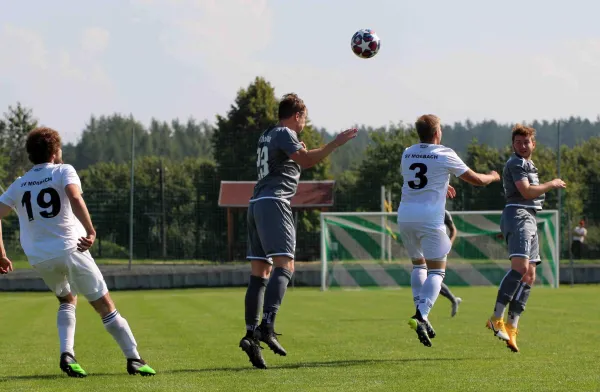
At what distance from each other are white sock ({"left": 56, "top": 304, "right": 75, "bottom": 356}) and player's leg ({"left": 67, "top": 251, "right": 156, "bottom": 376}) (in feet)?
1.10

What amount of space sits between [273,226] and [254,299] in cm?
63

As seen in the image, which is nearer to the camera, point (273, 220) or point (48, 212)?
point (48, 212)

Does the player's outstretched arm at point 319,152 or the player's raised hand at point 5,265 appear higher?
the player's outstretched arm at point 319,152

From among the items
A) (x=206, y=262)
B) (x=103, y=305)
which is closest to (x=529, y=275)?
(x=103, y=305)

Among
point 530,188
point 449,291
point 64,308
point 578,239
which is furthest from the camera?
point 578,239

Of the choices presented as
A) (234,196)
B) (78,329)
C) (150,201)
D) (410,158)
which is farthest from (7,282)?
(410,158)

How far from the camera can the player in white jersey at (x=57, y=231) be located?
7312 millimetres

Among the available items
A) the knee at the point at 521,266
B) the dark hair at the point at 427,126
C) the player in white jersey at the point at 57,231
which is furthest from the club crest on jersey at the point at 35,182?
the knee at the point at 521,266

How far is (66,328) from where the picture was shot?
770 centimetres

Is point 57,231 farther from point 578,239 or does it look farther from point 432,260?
point 578,239

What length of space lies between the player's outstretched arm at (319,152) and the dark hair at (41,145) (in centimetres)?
190

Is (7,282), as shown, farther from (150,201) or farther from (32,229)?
(32,229)

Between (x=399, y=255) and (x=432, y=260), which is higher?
(x=432, y=260)

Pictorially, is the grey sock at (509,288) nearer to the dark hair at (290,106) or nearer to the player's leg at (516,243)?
the player's leg at (516,243)
